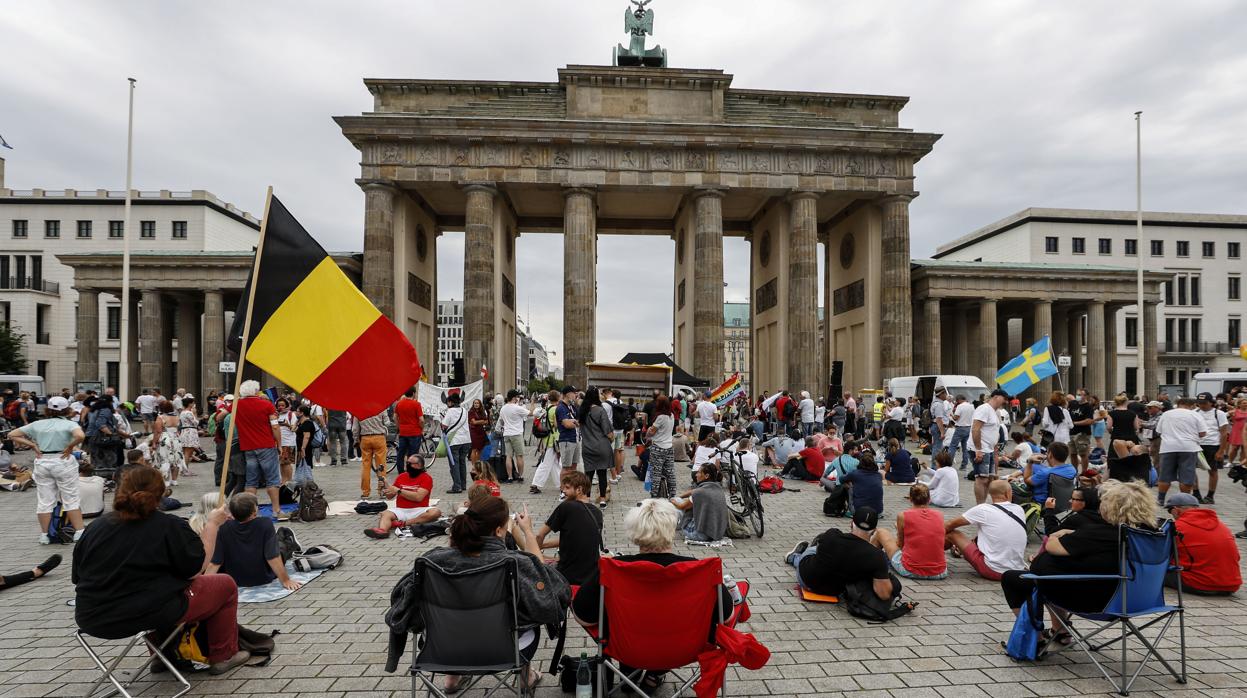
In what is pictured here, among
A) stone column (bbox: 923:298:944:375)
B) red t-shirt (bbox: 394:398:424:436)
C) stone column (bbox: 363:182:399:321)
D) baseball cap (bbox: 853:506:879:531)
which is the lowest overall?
baseball cap (bbox: 853:506:879:531)

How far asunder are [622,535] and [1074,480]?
605 centimetres

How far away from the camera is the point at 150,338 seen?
38750 millimetres

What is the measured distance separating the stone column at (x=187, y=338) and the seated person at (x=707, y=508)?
143ft

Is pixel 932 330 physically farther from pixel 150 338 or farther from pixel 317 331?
pixel 150 338

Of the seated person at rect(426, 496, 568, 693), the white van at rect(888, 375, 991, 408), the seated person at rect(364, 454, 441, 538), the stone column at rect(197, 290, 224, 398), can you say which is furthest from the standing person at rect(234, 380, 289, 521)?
the stone column at rect(197, 290, 224, 398)

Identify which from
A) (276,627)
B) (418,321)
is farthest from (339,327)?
(418,321)

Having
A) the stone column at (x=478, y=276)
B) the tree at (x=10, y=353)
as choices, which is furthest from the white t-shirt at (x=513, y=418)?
the tree at (x=10, y=353)

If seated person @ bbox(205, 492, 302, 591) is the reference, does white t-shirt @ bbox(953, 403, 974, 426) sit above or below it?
above

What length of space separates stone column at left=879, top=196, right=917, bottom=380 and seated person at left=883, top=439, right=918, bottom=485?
79.1 ft

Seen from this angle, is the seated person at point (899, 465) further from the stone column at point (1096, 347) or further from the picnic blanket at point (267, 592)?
the stone column at point (1096, 347)

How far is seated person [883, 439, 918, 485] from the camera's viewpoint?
42.0ft

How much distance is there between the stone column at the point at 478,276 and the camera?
3434 centimetres

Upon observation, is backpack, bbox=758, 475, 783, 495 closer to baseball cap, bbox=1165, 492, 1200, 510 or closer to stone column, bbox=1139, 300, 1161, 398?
baseball cap, bbox=1165, 492, 1200, 510

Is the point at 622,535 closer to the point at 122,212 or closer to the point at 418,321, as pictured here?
the point at 418,321
